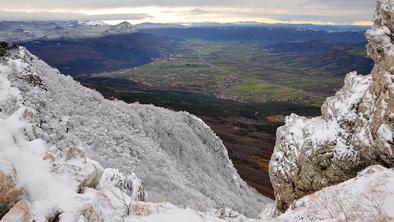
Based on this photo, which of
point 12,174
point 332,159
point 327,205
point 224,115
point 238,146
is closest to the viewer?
point 12,174

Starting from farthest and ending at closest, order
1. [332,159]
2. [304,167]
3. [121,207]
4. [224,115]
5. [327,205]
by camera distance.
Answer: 1. [224,115]
2. [304,167]
3. [332,159]
4. [327,205]
5. [121,207]

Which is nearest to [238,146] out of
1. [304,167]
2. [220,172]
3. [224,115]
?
[220,172]

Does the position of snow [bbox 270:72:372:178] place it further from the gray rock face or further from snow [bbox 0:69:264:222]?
snow [bbox 0:69:264:222]

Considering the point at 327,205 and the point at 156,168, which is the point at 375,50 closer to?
the point at 327,205

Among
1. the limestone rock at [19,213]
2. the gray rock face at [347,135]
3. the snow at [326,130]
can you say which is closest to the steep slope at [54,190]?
the limestone rock at [19,213]

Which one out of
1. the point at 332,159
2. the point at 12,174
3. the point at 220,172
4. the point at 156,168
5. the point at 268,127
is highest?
the point at 12,174

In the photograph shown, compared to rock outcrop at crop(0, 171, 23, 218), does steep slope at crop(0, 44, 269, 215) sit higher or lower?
lower

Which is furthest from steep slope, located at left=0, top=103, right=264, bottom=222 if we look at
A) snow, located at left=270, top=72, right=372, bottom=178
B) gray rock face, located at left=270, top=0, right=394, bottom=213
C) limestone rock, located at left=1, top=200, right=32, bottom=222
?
snow, located at left=270, top=72, right=372, bottom=178

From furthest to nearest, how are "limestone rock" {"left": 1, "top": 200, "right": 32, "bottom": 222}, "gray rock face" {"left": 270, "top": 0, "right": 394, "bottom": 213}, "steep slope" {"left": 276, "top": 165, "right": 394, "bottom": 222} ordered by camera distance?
"gray rock face" {"left": 270, "top": 0, "right": 394, "bottom": 213} < "steep slope" {"left": 276, "top": 165, "right": 394, "bottom": 222} < "limestone rock" {"left": 1, "top": 200, "right": 32, "bottom": 222}
